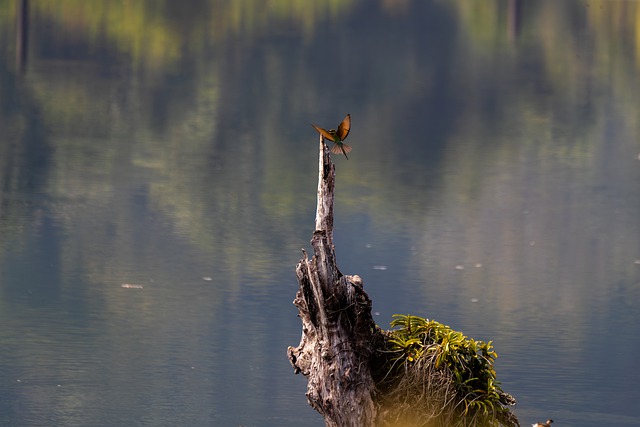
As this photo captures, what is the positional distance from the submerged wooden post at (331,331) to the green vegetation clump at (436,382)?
0.11 meters

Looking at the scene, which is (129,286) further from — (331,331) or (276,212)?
(331,331)

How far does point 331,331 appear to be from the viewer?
5.24m

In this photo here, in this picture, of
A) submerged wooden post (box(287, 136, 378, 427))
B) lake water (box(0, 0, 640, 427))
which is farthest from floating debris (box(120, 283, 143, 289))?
submerged wooden post (box(287, 136, 378, 427))

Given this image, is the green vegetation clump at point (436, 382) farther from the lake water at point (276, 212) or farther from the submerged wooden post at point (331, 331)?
the lake water at point (276, 212)

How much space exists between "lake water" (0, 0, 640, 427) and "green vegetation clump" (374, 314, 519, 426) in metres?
1.48

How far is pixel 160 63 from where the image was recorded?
19.3 m

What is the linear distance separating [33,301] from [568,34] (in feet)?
57.5

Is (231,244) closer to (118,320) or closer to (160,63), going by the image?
(118,320)

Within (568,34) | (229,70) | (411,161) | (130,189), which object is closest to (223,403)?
(130,189)

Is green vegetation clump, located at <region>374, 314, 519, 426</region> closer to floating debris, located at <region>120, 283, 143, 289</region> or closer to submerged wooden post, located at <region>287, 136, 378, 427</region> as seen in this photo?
submerged wooden post, located at <region>287, 136, 378, 427</region>

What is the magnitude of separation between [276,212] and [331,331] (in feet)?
19.5

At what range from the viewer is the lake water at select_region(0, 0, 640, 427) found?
747 cm

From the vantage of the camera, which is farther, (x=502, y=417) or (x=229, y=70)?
(x=229, y=70)

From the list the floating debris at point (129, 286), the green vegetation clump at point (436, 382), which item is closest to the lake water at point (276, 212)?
the floating debris at point (129, 286)
